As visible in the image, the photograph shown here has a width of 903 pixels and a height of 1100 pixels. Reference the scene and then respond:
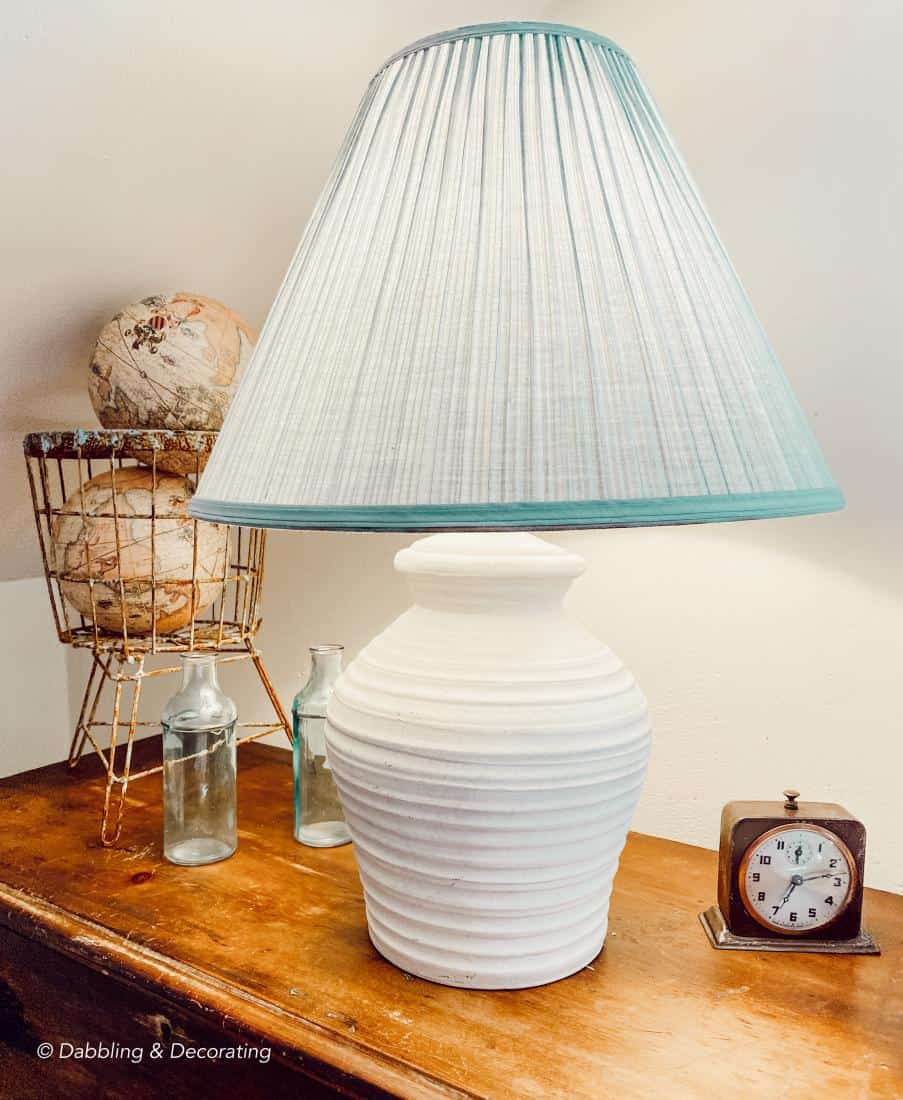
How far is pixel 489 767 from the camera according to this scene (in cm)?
73

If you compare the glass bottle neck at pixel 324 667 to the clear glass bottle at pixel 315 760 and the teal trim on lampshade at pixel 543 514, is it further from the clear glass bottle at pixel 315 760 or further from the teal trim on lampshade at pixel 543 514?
the teal trim on lampshade at pixel 543 514

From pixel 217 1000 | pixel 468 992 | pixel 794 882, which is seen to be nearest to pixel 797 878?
pixel 794 882

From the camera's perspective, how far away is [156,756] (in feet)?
4.79

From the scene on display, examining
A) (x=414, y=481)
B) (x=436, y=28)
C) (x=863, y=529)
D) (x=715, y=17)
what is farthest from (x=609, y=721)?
(x=436, y=28)

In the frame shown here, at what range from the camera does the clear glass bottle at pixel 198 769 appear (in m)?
1.08

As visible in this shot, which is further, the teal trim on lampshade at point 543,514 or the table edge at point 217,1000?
the table edge at point 217,1000

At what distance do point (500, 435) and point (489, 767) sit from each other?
294 mm

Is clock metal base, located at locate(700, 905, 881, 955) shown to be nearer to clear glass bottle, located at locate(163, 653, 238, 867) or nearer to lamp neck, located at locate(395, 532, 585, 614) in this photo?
lamp neck, located at locate(395, 532, 585, 614)

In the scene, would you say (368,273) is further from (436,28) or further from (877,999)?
(436,28)

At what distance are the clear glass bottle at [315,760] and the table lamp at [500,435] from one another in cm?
30

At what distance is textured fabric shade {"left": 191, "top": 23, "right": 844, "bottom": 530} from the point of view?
21.7 inches

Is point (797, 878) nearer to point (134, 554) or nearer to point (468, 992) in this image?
point (468, 992)

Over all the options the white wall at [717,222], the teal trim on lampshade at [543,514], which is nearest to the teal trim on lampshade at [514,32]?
the teal trim on lampshade at [543,514]

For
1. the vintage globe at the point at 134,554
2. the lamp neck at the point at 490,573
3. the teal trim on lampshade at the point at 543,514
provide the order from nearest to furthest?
1. the teal trim on lampshade at the point at 543,514
2. the lamp neck at the point at 490,573
3. the vintage globe at the point at 134,554
